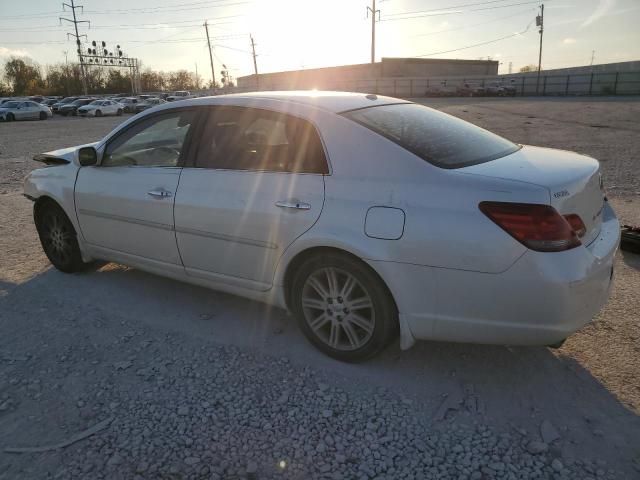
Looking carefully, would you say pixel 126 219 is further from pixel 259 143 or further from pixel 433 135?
pixel 433 135

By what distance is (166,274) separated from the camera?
13.0ft

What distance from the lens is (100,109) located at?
40.2 metres

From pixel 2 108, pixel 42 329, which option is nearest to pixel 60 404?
pixel 42 329

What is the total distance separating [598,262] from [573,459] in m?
1.00

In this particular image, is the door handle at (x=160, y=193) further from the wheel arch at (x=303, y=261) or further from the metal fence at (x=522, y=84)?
the metal fence at (x=522, y=84)

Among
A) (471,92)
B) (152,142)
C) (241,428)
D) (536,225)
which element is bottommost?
(241,428)

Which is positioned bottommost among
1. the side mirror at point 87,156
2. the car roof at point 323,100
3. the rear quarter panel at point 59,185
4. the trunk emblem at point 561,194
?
the rear quarter panel at point 59,185

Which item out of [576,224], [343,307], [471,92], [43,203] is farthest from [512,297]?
[471,92]

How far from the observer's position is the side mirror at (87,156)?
4.16m

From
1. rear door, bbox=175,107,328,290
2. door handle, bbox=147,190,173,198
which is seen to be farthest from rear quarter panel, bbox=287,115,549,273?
door handle, bbox=147,190,173,198

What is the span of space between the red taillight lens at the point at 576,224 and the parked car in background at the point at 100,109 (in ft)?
142

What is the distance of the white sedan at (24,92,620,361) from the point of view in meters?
2.54

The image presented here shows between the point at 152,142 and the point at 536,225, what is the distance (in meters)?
3.25

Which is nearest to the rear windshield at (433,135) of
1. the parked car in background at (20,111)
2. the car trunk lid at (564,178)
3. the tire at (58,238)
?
the car trunk lid at (564,178)
